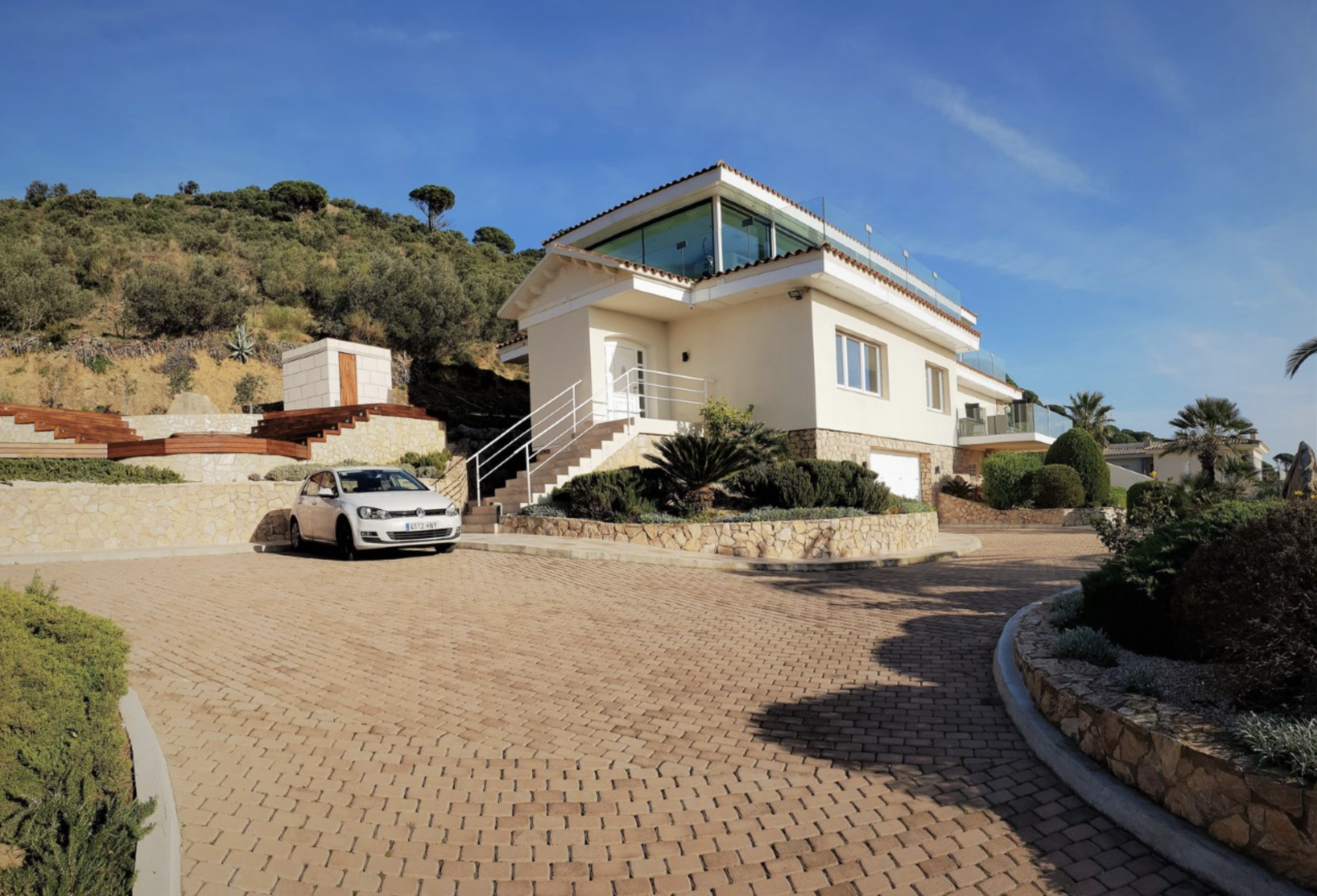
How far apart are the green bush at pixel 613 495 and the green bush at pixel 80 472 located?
7951 mm

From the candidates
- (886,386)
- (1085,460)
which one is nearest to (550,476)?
(886,386)

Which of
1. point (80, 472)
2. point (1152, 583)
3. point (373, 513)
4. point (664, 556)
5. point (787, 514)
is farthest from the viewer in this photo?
point (80, 472)

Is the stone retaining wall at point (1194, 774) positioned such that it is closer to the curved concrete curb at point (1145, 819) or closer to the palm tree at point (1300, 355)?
the curved concrete curb at point (1145, 819)

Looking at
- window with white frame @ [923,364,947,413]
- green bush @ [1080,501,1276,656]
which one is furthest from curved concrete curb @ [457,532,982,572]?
window with white frame @ [923,364,947,413]

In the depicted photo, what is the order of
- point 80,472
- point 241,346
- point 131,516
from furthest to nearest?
point 241,346, point 80,472, point 131,516

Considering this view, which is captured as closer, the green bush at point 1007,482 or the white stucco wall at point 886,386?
the white stucco wall at point 886,386

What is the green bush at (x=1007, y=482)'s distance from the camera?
2339cm

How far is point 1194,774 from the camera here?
3406 mm

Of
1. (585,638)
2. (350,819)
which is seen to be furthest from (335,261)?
(350,819)

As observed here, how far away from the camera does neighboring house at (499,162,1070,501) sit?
1769 cm

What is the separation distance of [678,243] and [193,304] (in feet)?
65.0

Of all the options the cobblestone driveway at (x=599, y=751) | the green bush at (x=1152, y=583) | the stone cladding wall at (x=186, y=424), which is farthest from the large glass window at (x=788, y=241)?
the green bush at (x=1152, y=583)

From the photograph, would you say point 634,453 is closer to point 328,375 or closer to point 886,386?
point 886,386

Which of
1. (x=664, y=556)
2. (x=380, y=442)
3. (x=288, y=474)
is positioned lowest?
(x=664, y=556)
